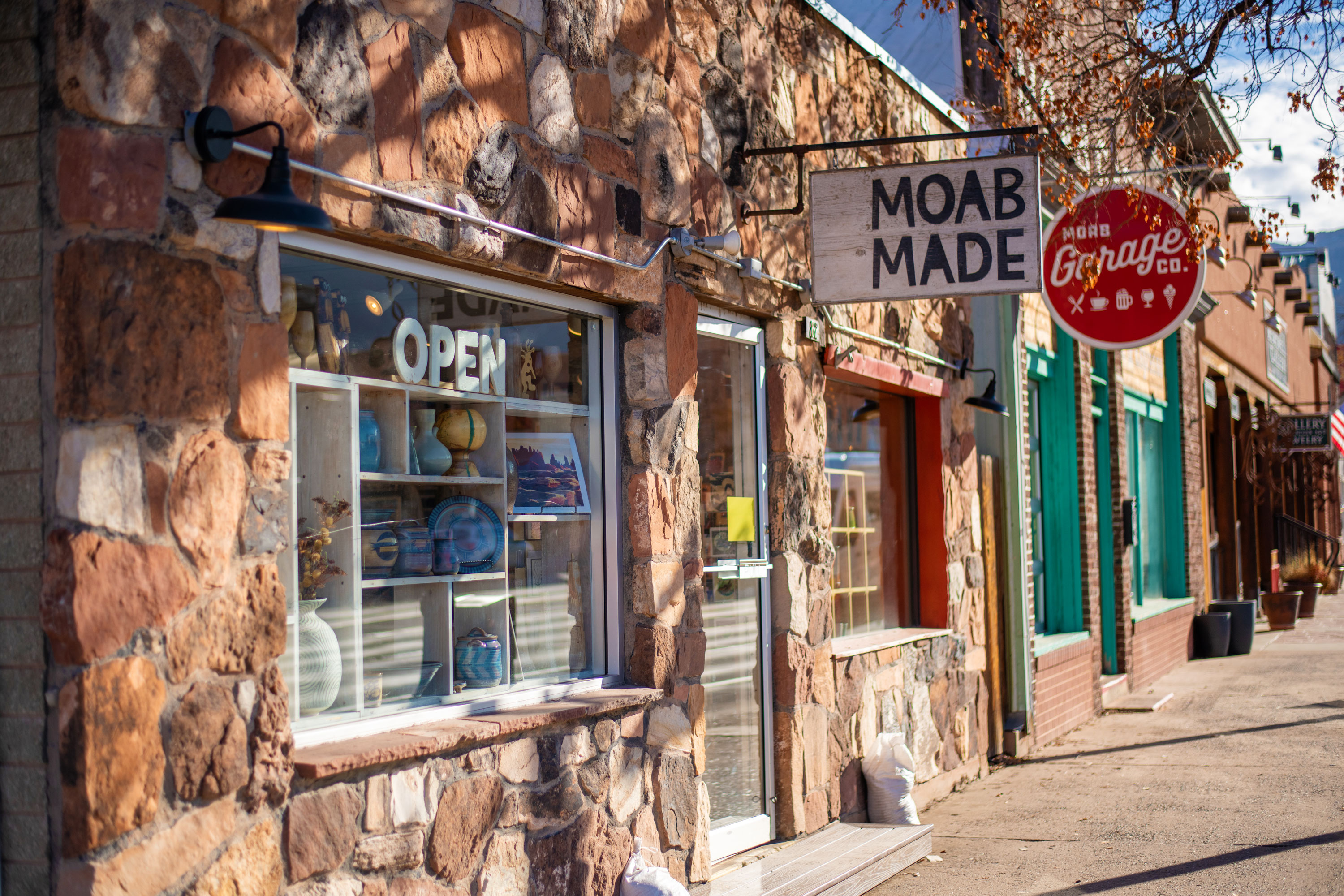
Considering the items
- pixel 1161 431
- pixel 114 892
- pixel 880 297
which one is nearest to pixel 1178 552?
pixel 1161 431

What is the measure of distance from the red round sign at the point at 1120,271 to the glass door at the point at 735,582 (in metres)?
4.70

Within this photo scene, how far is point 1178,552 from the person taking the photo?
631 inches

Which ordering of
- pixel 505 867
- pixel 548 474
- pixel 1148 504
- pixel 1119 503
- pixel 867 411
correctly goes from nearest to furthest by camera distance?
1. pixel 505 867
2. pixel 548 474
3. pixel 867 411
4. pixel 1119 503
5. pixel 1148 504

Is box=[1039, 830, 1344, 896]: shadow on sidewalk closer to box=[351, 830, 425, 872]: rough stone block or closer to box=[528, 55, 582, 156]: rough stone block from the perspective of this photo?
box=[351, 830, 425, 872]: rough stone block

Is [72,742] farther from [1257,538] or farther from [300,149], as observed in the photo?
[1257,538]

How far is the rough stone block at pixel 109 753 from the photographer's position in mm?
2992

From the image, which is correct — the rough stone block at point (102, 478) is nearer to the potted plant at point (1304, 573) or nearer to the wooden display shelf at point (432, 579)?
the wooden display shelf at point (432, 579)

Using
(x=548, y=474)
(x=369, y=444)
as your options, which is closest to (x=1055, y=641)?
(x=548, y=474)

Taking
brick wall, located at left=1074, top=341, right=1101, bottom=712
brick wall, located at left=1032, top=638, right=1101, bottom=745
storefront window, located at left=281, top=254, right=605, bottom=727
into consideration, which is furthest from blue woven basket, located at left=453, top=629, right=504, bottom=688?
brick wall, located at left=1074, top=341, right=1101, bottom=712

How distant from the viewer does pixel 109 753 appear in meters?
3.04

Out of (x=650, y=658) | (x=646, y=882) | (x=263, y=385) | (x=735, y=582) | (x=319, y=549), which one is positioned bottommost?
(x=646, y=882)

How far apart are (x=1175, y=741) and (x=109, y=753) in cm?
876

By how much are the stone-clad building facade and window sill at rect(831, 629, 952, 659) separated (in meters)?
0.34

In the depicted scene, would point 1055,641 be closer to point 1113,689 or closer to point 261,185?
point 1113,689
